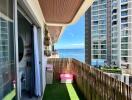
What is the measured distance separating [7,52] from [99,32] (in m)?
43.1

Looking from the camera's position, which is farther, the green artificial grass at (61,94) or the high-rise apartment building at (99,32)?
the high-rise apartment building at (99,32)

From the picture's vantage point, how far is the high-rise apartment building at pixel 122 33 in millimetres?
36938

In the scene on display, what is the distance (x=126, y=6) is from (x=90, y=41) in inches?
410

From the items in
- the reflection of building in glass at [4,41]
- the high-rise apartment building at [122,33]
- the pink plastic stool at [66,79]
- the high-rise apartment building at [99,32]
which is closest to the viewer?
the reflection of building in glass at [4,41]

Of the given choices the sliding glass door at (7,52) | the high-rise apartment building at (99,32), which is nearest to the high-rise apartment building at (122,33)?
the high-rise apartment building at (99,32)

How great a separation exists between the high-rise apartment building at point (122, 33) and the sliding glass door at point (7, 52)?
115ft

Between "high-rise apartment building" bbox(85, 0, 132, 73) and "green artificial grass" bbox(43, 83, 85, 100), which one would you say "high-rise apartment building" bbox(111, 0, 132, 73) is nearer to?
"high-rise apartment building" bbox(85, 0, 132, 73)

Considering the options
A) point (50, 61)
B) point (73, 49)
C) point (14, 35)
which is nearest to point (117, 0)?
point (73, 49)

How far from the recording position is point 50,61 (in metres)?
10.2

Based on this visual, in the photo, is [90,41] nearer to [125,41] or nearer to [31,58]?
[125,41]

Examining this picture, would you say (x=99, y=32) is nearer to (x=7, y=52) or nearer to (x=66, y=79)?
(x=66, y=79)

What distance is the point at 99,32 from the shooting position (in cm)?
4444

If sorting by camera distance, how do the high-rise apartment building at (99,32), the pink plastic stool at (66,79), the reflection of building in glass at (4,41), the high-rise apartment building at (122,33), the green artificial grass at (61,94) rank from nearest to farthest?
the reflection of building in glass at (4,41)
the green artificial grass at (61,94)
the pink plastic stool at (66,79)
the high-rise apartment building at (122,33)
the high-rise apartment building at (99,32)

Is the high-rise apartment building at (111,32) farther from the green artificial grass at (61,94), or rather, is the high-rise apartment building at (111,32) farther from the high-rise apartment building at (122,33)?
the green artificial grass at (61,94)
